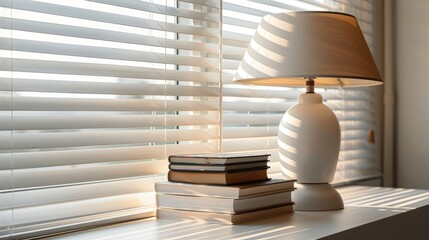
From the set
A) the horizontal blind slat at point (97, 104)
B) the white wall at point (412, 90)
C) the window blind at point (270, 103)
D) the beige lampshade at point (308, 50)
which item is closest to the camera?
the horizontal blind slat at point (97, 104)

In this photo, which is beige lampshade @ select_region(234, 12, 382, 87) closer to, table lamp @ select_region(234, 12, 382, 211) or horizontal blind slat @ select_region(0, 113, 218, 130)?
table lamp @ select_region(234, 12, 382, 211)

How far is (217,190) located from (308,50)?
15.8 inches

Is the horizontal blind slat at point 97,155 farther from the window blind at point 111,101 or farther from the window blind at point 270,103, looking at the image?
the window blind at point 270,103

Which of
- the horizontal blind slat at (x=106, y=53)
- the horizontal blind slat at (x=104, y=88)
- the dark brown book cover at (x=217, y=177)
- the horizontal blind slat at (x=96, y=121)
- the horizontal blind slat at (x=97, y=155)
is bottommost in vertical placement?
the dark brown book cover at (x=217, y=177)

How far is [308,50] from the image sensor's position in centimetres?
166

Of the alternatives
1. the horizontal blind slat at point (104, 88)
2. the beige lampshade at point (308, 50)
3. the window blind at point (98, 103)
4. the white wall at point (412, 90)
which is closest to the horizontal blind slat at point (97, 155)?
the window blind at point (98, 103)

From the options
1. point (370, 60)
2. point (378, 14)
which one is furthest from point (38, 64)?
point (378, 14)

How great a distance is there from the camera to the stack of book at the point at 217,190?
60.8 inches

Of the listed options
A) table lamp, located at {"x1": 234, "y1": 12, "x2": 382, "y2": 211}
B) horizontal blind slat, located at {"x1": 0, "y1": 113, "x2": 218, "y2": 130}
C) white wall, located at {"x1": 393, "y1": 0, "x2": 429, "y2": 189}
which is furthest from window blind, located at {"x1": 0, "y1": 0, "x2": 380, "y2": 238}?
white wall, located at {"x1": 393, "y1": 0, "x2": 429, "y2": 189}

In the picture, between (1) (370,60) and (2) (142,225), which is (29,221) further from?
(1) (370,60)

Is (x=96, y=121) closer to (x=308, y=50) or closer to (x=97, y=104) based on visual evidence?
(x=97, y=104)

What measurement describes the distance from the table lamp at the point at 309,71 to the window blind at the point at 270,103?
0.15m

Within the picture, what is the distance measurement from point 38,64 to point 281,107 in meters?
0.97

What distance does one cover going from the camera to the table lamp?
1.66 meters
